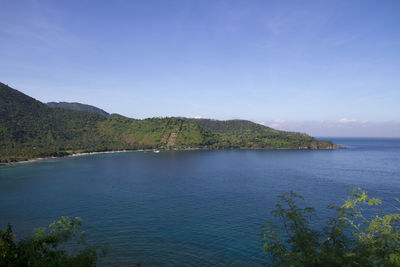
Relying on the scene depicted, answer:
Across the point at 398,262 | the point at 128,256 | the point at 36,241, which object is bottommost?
the point at 128,256

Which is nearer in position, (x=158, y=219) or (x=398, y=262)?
(x=398, y=262)

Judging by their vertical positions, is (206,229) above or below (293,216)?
below

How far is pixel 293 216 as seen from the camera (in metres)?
15.7

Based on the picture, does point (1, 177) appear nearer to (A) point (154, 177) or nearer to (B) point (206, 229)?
(A) point (154, 177)

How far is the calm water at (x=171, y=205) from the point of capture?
3488 centimetres

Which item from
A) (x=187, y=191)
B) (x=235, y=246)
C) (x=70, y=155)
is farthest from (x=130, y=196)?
(x=70, y=155)

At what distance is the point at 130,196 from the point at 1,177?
6284 centimetres

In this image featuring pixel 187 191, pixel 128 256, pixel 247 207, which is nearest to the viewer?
pixel 128 256

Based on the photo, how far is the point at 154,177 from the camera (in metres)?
89.9

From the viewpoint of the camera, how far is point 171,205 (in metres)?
54.9

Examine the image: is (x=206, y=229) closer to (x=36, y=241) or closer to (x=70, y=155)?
(x=36, y=241)

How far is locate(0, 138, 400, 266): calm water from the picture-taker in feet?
114

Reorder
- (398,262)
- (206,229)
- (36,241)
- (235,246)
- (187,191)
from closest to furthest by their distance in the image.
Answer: (398,262) < (36,241) < (235,246) < (206,229) < (187,191)

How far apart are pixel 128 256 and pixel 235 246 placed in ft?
49.0
